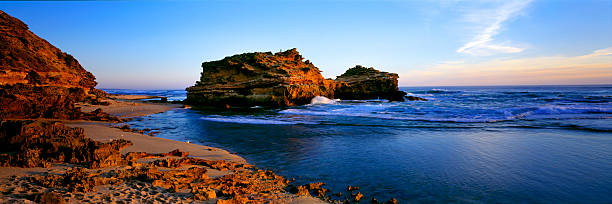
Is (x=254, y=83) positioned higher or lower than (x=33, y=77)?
higher

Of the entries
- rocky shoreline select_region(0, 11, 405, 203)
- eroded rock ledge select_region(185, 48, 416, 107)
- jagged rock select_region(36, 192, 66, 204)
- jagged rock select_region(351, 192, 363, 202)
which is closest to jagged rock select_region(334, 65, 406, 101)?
eroded rock ledge select_region(185, 48, 416, 107)

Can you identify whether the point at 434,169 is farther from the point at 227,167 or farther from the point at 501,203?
the point at 227,167

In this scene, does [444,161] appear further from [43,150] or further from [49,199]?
[43,150]

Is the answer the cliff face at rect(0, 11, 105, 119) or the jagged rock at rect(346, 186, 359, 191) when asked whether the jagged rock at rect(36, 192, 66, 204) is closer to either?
the jagged rock at rect(346, 186, 359, 191)

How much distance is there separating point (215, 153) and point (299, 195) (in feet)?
9.97

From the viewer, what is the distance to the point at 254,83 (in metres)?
21.5

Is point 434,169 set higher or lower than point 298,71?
lower

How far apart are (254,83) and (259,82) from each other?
49 centimetres

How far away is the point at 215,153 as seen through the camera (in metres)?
5.62

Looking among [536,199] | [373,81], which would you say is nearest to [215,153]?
[536,199]

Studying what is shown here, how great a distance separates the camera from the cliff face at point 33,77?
25.1 ft

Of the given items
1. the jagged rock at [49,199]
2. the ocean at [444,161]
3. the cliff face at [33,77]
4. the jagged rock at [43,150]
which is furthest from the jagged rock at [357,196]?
the cliff face at [33,77]

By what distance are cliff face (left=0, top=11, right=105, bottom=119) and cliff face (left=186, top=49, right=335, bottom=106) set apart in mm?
11833

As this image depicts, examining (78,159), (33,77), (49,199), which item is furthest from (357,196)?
(33,77)
